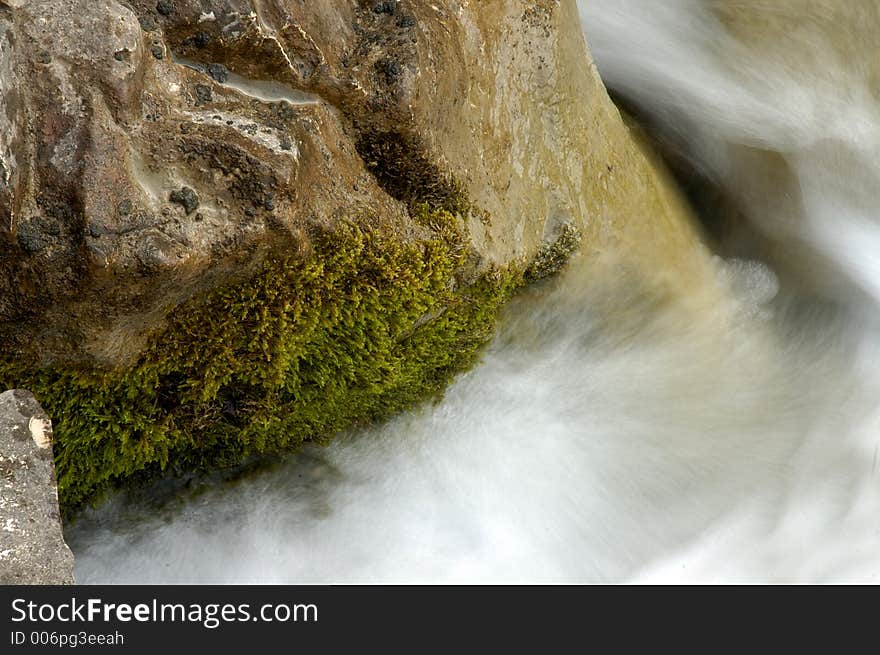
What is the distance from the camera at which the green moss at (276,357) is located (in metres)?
2.71

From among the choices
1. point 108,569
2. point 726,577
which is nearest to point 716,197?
point 726,577

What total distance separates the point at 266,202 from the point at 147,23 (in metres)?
0.58

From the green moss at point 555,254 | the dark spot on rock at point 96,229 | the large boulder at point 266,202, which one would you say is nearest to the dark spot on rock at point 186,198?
the large boulder at point 266,202

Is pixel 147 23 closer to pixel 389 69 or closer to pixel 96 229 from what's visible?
pixel 96 229

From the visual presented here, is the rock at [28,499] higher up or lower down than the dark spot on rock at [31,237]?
lower down

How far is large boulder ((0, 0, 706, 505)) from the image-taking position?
228 centimetres

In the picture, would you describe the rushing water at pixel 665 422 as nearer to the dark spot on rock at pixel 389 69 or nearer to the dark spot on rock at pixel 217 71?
the dark spot on rock at pixel 389 69

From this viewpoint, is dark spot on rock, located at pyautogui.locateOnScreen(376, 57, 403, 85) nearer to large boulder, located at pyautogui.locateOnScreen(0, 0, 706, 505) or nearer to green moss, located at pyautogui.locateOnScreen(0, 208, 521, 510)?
large boulder, located at pyautogui.locateOnScreen(0, 0, 706, 505)

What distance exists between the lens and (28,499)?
98.7 inches

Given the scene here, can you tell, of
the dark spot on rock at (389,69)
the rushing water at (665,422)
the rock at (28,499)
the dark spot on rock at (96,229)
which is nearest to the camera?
the dark spot on rock at (96,229)

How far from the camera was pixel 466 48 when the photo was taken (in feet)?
9.50

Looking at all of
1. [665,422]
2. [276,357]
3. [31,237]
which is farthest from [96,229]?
[665,422]

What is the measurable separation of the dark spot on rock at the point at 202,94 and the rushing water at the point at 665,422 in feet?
5.18

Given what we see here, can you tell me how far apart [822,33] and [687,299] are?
1492 millimetres
